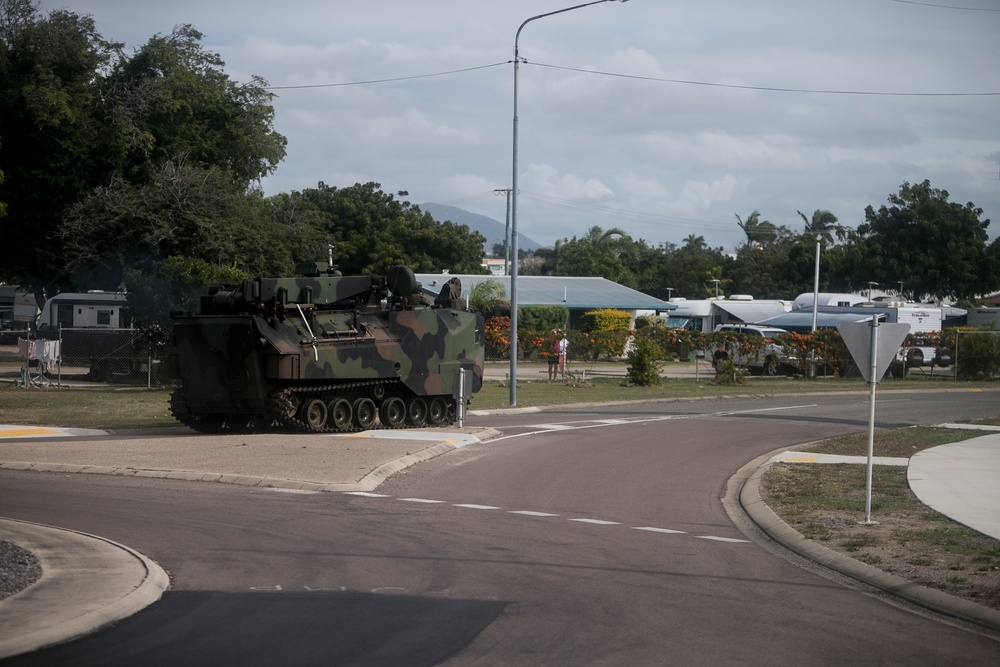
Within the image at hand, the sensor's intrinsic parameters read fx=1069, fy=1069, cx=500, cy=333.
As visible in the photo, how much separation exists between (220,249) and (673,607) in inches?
1332

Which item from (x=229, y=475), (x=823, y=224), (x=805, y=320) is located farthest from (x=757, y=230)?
(x=229, y=475)

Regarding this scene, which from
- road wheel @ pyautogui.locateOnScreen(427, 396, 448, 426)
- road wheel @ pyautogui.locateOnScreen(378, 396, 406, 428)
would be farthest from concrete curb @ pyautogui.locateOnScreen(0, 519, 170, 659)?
road wheel @ pyautogui.locateOnScreen(427, 396, 448, 426)

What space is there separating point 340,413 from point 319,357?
1568mm

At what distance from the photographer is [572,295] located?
218 ft

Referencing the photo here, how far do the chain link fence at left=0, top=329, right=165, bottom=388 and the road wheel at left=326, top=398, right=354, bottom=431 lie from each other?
1266 centimetres

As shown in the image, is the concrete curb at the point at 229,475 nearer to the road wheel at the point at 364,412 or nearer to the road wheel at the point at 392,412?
the road wheel at the point at 364,412

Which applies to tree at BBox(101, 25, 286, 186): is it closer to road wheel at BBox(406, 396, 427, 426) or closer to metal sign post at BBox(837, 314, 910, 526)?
road wheel at BBox(406, 396, 427, 426)

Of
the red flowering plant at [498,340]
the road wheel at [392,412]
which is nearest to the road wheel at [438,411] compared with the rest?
the road wheel at [392,412]

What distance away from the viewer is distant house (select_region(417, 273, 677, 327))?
2482 inches

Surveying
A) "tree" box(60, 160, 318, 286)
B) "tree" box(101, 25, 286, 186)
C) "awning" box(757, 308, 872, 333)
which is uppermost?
"tree" box(101, 25, 286, 186)

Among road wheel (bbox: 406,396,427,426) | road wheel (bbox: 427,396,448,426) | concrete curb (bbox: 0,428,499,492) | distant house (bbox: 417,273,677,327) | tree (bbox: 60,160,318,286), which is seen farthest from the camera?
distant house (bbox: 417,273,677,327)

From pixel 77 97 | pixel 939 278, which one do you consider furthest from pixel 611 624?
pixel 939 278

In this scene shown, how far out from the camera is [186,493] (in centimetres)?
1338

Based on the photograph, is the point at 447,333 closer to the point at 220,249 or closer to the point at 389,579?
the point at 389,579
